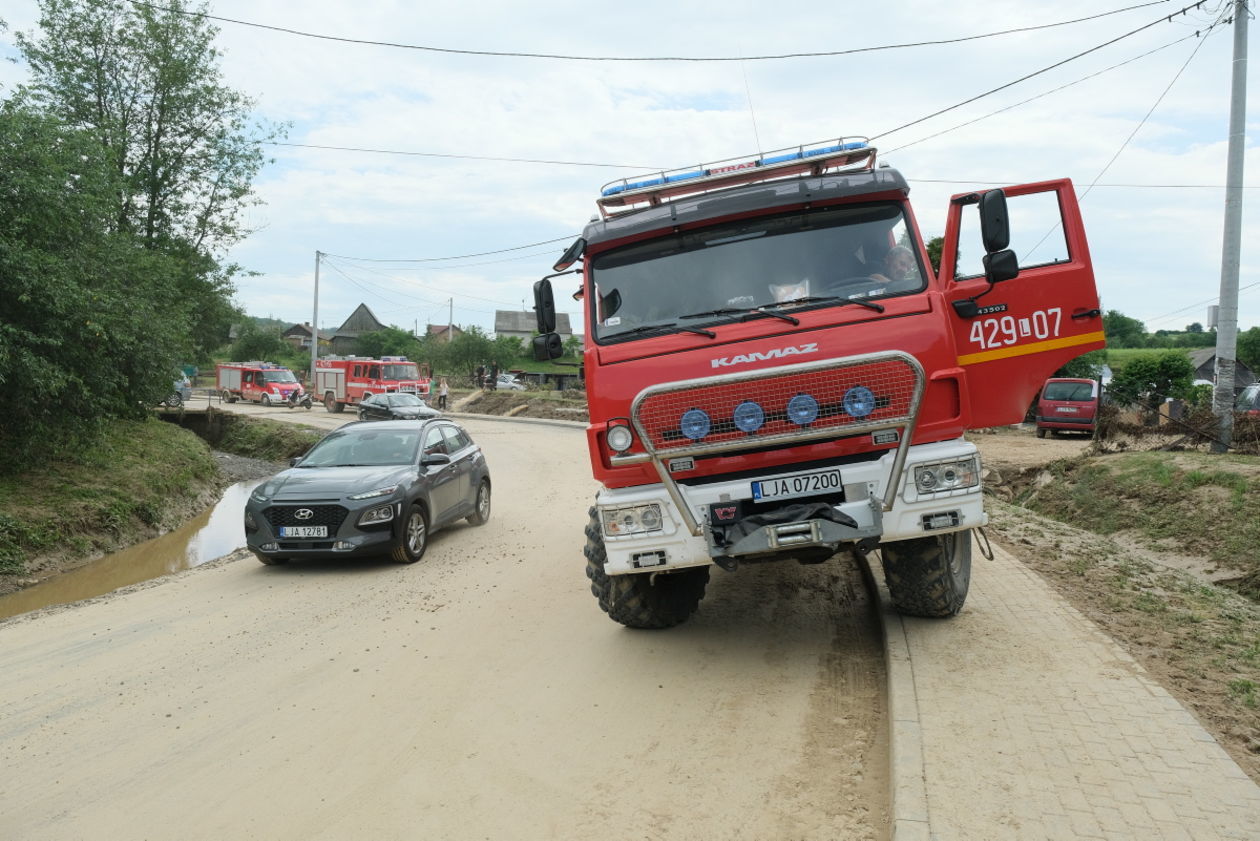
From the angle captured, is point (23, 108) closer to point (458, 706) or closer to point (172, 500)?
point (172, 500)

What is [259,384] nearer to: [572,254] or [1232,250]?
[1232,250]

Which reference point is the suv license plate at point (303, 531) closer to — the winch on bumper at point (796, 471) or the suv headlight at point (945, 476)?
the winch on bumper at point (796, 471)

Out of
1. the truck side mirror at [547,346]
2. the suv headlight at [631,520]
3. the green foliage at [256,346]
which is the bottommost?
the suv headlight at [631,520]

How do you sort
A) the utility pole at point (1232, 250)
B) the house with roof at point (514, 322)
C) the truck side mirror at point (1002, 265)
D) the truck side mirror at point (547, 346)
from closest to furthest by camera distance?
the truck side mirror at point (1002, 265) < the truck side mirror at point (547, 346) < the utility pole at point (1232, 250) < the house with roof at point (514, 322)

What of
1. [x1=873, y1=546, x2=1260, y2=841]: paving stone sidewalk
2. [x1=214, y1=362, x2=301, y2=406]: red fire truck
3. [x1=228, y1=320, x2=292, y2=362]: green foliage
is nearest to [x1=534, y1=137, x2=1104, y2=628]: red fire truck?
[x1=873, y1=546, x2=1260, y2=841]: paving stone sidewalk

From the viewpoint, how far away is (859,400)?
5.30m

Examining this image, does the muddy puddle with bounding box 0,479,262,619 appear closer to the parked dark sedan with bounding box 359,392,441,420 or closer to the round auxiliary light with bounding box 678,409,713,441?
the round auxiliary light with bounding box 678,409,713,441

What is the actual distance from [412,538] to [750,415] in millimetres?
5648

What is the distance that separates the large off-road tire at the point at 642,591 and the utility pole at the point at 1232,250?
37.8 feet

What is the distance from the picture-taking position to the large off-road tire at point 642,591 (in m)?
6.43

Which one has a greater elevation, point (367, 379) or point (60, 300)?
point (60, 300)

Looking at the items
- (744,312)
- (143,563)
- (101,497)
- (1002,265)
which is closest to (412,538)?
(744,312)

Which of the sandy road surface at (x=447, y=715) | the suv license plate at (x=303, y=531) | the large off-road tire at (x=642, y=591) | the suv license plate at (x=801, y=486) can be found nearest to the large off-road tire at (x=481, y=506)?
the suv license plate at (x=303, y=531)

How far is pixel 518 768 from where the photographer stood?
4.45 metres
